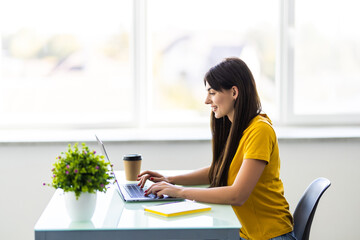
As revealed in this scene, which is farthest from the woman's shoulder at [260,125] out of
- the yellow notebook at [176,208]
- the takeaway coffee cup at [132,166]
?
the takeaway coffee cup at [132,166]

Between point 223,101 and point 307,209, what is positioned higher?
point 223,101

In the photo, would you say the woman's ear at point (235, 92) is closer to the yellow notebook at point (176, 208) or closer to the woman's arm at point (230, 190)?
the woman's arm at point (230, 190)

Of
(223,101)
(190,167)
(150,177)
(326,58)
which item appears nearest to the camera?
(223,101)

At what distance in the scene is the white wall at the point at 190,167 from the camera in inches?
134

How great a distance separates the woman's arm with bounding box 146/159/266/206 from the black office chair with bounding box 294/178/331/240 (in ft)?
0.82

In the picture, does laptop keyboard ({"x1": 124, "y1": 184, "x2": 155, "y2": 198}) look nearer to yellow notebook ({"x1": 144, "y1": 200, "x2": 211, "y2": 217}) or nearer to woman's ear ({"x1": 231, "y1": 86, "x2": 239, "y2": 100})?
yellow notebook ({"x1": 144, "y1": 200, "x2": 211, "y2": 217})

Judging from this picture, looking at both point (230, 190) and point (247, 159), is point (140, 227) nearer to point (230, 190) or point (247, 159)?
point (230, 190)

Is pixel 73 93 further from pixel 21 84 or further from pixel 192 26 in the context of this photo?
pixel 192 26

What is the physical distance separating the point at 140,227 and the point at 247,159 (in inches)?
21.9

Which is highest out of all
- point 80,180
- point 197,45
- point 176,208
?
point 197,45

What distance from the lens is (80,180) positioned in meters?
1.72

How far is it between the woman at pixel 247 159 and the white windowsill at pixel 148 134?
1.19 m

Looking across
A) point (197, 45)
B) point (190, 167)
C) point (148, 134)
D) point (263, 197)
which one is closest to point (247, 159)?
point (263, 197)

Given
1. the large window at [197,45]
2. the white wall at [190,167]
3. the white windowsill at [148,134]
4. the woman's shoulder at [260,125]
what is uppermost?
the large window at [197,45]
